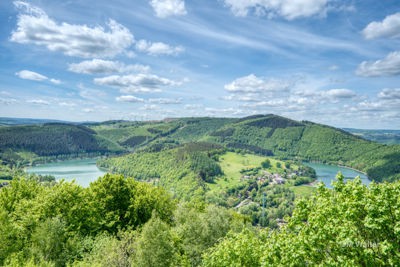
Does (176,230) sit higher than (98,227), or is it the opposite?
(98,227)

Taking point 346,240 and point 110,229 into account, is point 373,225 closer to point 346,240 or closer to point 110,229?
point 346,240

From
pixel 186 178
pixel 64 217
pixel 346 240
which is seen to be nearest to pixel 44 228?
pixel 64 217

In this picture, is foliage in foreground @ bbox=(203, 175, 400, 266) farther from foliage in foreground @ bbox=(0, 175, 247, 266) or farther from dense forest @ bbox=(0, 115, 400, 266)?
foliage in foreground @ bbox=(0, 175, 247, 266)

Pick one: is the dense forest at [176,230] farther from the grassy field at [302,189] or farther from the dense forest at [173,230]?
the grassy field at [302,189]

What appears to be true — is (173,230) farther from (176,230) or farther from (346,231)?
(346,231)

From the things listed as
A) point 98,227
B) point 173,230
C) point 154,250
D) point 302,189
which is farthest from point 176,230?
point 302,189

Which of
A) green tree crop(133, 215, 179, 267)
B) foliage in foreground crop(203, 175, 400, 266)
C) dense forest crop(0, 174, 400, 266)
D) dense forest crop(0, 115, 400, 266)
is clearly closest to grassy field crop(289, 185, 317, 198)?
dense forest crop(0, 115, 400, 266)

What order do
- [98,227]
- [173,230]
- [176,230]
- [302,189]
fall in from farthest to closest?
Result: 1. [302,189]
2. [173,230]
3. [176,230]
4. [98,227]
